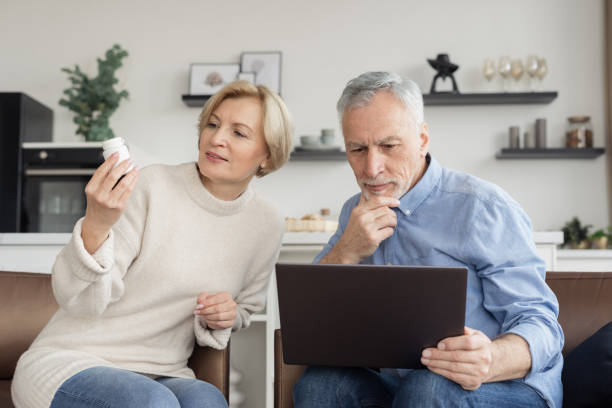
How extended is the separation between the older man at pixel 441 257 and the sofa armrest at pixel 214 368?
361mm

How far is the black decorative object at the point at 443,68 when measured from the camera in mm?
3867

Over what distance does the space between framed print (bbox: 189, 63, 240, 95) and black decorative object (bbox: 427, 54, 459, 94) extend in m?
1.40

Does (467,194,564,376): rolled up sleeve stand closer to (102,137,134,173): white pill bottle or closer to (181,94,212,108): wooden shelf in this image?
(102,137,134,173): white pill bottle

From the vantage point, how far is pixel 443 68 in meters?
3.89

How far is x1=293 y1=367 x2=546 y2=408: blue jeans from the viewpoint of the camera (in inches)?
45.4

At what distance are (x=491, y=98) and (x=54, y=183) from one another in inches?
117

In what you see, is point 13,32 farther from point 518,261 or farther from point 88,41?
point 518,261

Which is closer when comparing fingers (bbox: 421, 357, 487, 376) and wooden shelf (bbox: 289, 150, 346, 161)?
fingers (bbox: 421, 357, 487, 376)

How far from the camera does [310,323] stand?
1.21 m

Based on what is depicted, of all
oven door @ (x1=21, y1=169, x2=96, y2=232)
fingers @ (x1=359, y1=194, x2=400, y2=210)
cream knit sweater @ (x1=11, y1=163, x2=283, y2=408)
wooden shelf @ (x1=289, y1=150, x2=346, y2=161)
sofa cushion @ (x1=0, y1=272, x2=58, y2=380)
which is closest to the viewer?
cream knit sweater @ (x1=11, y1=163, x2=283, y2=408)

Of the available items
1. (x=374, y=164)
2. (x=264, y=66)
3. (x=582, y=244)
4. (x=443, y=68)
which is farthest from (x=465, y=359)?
(x=264, y=66)

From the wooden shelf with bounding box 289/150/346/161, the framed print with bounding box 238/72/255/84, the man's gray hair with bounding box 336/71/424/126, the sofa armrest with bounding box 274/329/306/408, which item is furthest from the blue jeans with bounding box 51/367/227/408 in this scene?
the framed print with bounding box 238/72/255/84

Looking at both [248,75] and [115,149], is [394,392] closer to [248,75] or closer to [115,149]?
[115,149]

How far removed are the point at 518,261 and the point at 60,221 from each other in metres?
3.15
